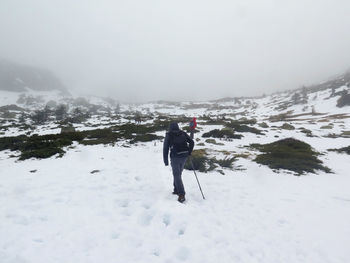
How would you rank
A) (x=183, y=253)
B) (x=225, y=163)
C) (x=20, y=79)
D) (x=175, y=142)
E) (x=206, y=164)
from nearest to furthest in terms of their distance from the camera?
(x=183, y=253) < (x=175, y=142) < (x=206, y=164) < (x=225, y=163) < (x=20, y=79)

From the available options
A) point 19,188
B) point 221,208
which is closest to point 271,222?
point 221,208

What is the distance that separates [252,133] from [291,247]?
63.0 ft

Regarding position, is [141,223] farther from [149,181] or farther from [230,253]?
[149,181]

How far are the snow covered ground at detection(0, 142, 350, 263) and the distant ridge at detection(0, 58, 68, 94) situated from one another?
201 meters

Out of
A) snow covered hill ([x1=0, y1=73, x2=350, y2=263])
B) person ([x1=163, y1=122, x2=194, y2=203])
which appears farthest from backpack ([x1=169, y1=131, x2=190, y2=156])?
snow covered hill ([x1=0, y1=73, x2=350, y2=263])

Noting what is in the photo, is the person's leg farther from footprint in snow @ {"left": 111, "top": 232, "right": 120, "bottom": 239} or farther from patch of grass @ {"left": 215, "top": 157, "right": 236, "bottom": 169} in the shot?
patch of grass @ {"left": 215, "top": 157, "right": 236, "bottom": 169}

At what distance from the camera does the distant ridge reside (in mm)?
160250

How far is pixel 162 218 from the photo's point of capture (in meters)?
4.70

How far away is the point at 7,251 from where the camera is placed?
10.8 feet

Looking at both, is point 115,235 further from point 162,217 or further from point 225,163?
point 225,163

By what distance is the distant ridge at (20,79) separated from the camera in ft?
526

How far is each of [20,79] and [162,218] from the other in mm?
222712

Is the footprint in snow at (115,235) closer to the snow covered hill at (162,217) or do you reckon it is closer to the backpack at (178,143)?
the snow covered hill at (162,217)

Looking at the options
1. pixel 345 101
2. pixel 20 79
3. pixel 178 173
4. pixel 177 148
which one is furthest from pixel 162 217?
pixel 20 79
